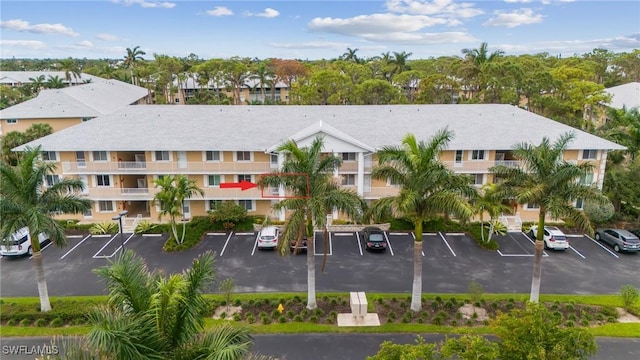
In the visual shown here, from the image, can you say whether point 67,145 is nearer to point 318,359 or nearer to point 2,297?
point 2,297

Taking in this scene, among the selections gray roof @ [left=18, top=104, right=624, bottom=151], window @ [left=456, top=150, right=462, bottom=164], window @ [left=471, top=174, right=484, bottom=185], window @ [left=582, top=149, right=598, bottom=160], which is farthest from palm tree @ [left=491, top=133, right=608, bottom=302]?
window @ [left=582, top=149, right=598, bottom=160]

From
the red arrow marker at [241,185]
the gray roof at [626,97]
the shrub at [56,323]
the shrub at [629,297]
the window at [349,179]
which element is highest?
the gray roof at [626,97]

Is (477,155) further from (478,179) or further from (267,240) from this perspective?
(267,240)

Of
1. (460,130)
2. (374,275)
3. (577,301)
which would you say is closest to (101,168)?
(374,275)

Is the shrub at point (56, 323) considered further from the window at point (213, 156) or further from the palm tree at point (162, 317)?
Answer: the window at point (213, 156)

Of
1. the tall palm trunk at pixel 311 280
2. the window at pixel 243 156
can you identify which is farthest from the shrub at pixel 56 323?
the window at pixel 243 156

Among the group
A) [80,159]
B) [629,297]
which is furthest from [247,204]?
[629,297]

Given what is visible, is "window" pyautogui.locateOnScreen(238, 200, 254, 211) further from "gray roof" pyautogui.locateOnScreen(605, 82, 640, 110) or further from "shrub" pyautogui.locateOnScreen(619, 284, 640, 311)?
"gray roof" pyautogui.locateOnScreen(605, 82, 640, 110)
